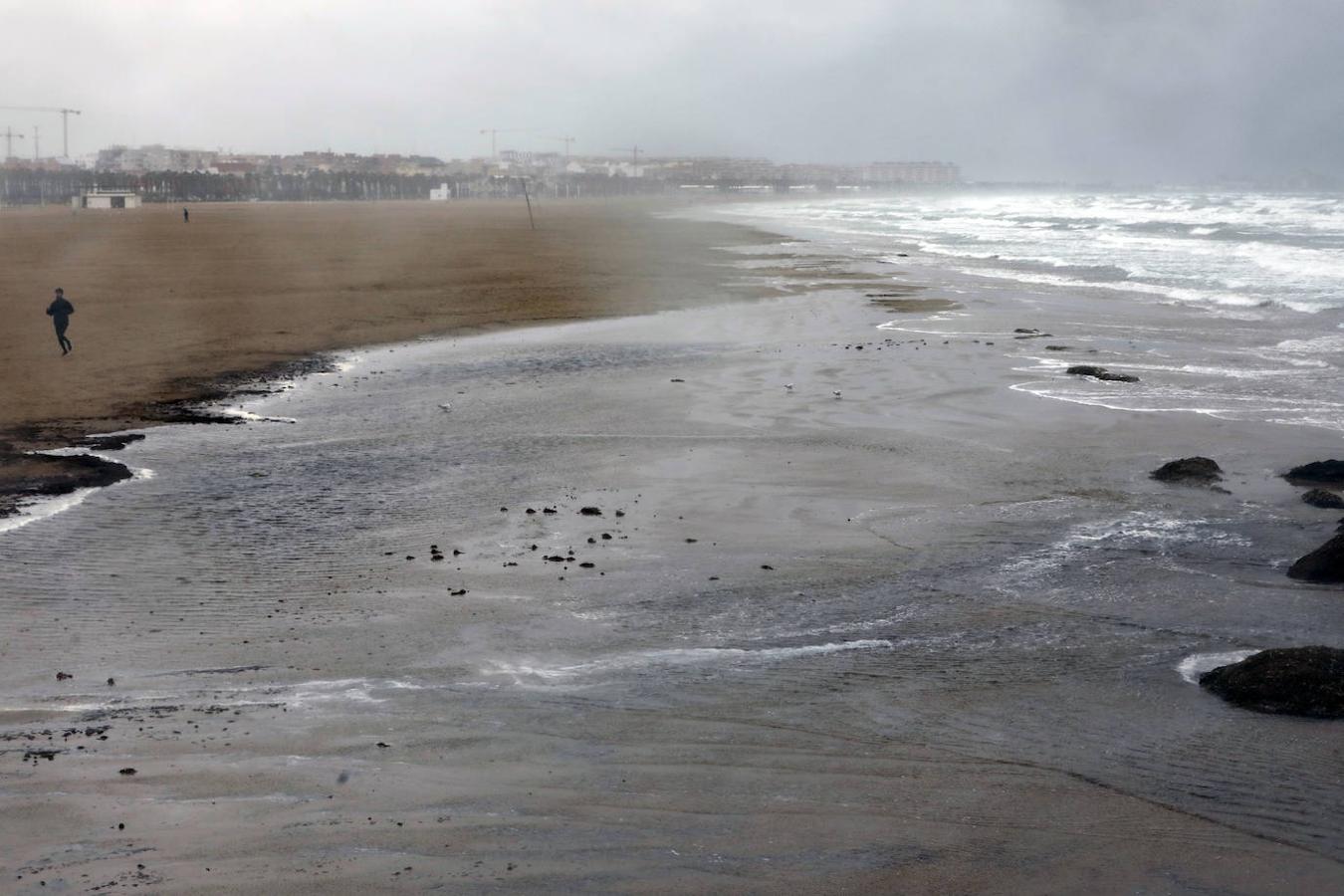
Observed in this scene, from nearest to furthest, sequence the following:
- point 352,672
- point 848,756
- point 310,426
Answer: point 848,756 < point 352,672 < point 310,426

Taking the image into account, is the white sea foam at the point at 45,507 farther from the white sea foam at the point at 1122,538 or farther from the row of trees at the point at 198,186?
the row of trees at the point at 198,186

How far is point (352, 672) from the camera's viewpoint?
795 centimetres

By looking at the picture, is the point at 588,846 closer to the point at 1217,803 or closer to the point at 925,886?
the point at 925,886

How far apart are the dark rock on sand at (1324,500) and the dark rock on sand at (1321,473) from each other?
0.86 metres

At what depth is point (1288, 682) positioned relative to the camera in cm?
760

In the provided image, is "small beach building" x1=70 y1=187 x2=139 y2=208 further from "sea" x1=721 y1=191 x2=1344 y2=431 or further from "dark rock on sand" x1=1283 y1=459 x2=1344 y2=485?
"dark rock on sand" x1=1283 y1=459 x2=1344 y2=485

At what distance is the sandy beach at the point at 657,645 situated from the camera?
5.80 m

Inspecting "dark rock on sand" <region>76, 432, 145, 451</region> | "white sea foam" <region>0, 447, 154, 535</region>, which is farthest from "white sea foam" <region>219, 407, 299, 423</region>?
"white sea foam" <region>0, 447, 154, 535</region>

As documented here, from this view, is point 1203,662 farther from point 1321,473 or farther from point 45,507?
point 45,507

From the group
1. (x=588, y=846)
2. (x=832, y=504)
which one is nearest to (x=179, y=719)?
(x=588, y=846)

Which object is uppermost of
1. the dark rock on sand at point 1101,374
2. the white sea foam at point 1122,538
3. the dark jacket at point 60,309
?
the dark jacket at point 60,309

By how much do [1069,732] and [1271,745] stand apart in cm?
104

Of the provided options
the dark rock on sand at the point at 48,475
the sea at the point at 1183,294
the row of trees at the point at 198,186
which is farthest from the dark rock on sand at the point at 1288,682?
the row of trees at the point at 198,186

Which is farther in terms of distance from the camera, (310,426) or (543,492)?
(310,426)
